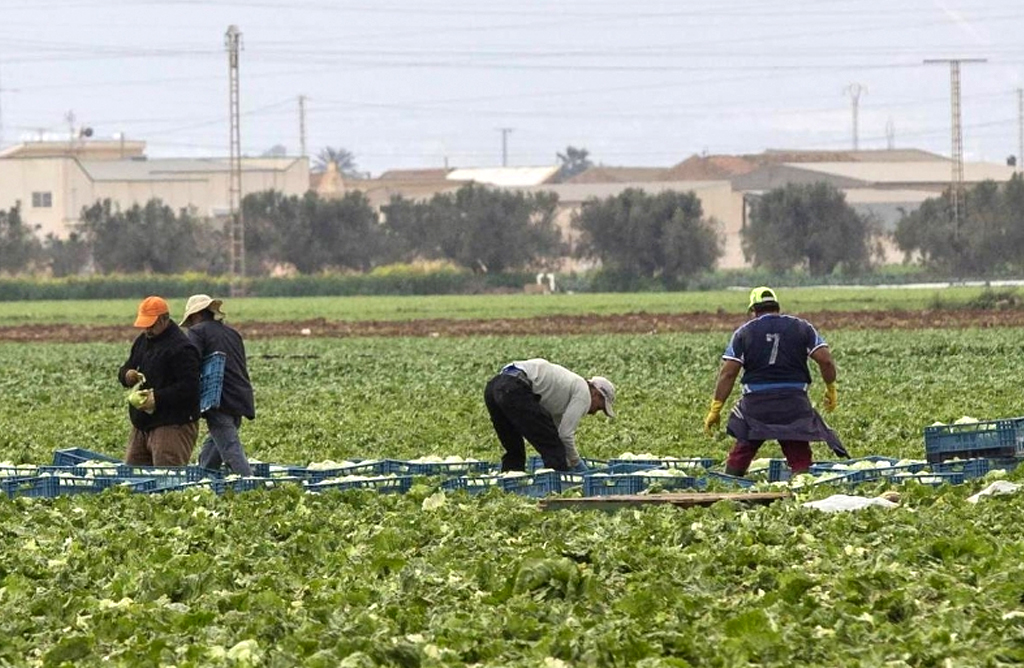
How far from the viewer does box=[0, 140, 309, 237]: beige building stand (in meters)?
150

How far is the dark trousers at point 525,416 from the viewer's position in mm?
16391

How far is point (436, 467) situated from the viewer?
17516 mm

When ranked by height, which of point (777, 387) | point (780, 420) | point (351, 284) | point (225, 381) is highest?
point (225, 381)

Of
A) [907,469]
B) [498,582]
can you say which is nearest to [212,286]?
[907,469]

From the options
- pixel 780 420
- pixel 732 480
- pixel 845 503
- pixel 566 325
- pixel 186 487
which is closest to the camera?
pixel 845 503

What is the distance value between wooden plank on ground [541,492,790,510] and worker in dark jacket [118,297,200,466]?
391cm

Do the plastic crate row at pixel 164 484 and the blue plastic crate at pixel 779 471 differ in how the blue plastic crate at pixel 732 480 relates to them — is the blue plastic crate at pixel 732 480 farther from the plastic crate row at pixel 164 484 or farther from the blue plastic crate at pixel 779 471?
the plastic crate row at pixel 164 484

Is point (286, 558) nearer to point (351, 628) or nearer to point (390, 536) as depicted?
point (390, 536)

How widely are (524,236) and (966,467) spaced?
111155 mm

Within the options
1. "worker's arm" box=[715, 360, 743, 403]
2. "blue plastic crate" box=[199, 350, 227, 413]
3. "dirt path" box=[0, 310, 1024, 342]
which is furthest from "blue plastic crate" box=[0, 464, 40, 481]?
"dirt path" box=[0, 310, 1024, 342]

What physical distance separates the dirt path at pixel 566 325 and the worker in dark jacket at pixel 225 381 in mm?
34627

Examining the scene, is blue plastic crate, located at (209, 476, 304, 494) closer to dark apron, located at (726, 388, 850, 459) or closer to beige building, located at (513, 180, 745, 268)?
dark apron, located at (726, 388, 850, 459)

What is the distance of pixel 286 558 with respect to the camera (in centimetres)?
1262

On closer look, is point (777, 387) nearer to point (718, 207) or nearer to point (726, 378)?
point (726, 378)
